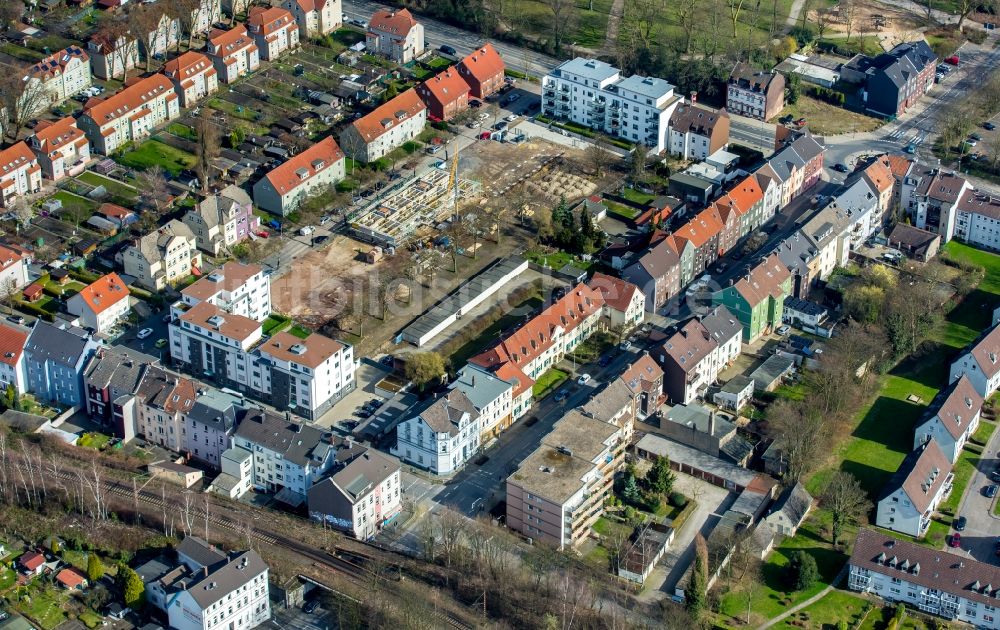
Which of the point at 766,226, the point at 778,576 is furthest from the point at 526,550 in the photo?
the point at 766,226

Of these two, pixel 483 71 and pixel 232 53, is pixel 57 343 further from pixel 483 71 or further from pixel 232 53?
pixel 483 71

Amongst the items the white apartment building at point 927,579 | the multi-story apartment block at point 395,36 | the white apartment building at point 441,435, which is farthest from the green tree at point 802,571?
the multi-story apartment block at point 395,36

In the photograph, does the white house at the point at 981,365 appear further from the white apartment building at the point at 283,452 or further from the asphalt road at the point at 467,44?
the asphalt road at the point at 467,44

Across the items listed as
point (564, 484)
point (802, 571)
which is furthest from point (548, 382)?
point (802, 571)

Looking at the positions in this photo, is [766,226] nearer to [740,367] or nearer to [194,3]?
[740,367]

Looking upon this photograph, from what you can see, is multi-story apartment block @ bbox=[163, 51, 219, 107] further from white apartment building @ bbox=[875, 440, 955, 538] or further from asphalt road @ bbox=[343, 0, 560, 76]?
white apartment building @ bbox=[875, 440, 955, 538]

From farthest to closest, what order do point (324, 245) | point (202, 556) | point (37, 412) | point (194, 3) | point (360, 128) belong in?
point (194, 3)
point (360, 128)
point (324, 245)
point (37, 412)
point (202, 556)

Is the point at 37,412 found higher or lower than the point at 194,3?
lower
